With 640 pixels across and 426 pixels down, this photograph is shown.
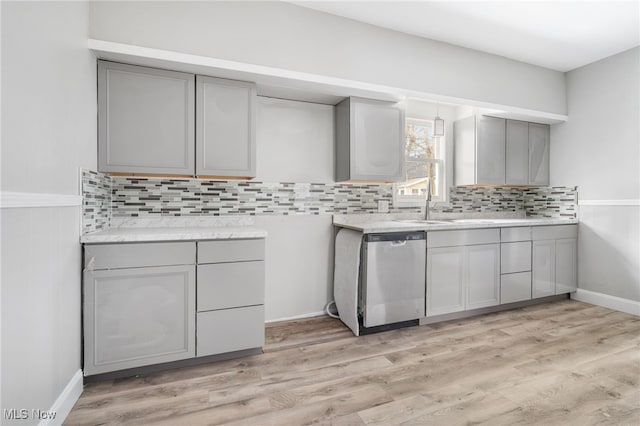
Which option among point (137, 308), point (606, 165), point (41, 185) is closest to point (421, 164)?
point (606, 165)

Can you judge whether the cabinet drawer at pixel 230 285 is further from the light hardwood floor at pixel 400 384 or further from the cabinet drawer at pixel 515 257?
the cabinet drawer at pixel 515 257

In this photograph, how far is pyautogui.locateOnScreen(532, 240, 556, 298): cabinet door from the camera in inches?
132

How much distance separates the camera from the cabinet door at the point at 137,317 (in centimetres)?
186

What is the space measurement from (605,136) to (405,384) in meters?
3.51

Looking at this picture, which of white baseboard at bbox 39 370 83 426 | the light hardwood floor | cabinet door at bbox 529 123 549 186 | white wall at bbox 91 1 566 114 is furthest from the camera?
cabinet door at bbox 529 123 549 186

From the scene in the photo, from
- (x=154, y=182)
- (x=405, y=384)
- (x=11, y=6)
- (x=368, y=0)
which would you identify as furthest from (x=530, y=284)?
(x=11, y=6)

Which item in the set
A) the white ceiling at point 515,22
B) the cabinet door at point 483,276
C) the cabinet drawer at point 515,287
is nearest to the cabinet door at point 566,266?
the cabinet drawer at point 515,287

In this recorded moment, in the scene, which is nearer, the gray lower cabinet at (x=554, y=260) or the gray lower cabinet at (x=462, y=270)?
the gray lower cabinet at (x=462, y=270)

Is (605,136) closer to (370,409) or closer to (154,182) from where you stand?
(370,409)

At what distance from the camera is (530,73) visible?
352cm

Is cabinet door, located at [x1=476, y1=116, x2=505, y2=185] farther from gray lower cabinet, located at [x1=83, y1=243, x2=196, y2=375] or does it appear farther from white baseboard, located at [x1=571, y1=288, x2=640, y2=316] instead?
gray lower cabinet, located at [x1=83, y1=243, x2=196, y2=375]

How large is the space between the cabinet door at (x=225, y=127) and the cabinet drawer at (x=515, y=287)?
2.72 m

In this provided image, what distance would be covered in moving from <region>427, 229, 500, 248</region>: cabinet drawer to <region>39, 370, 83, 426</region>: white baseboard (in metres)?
2.64
